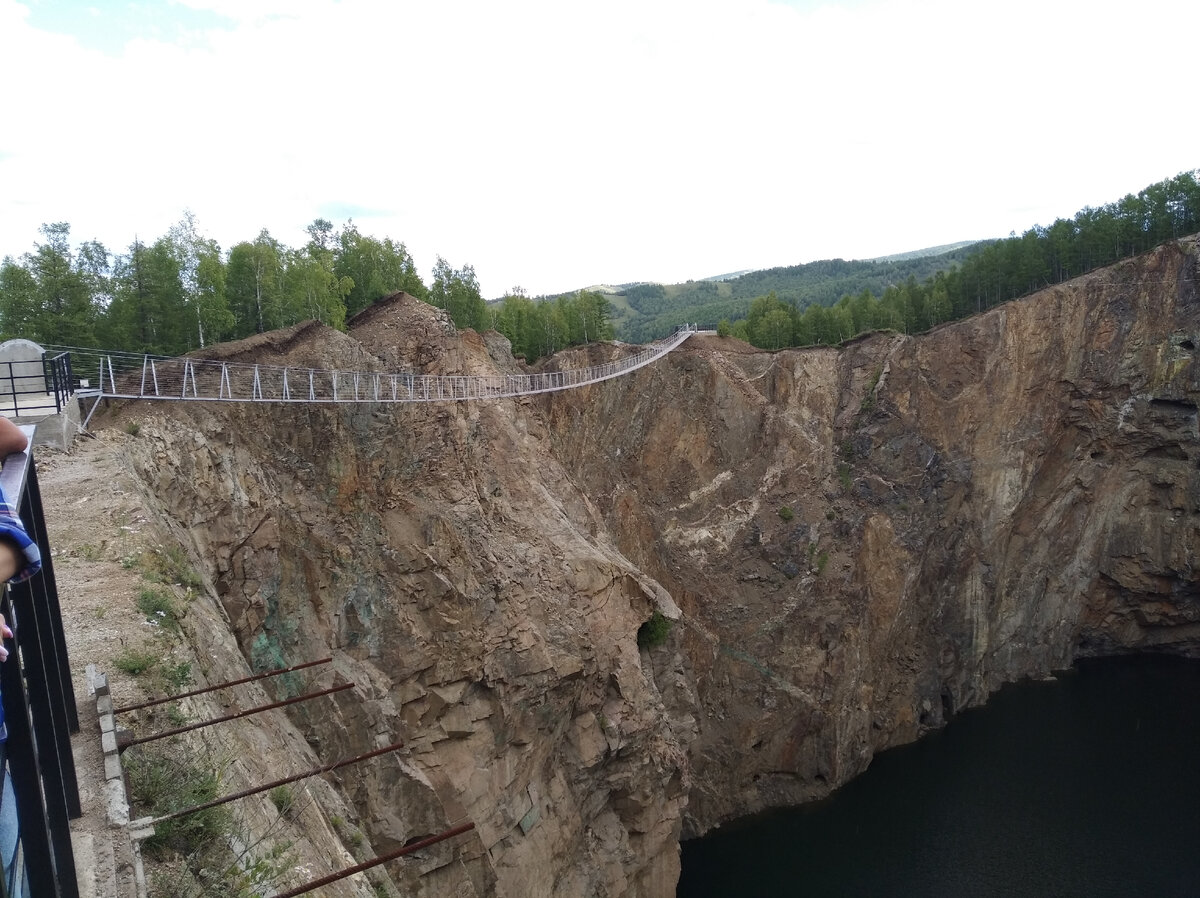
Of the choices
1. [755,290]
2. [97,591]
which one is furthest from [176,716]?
[755,290]

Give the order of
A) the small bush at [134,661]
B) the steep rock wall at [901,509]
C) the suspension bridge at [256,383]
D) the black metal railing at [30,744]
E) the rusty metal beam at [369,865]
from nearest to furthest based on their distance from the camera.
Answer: the black metal railing at [30,744], the rusty metal beam at [369,865], the small bush at [134,661], the suspension bridge at [256,383], the steep rock wall at [901,509]

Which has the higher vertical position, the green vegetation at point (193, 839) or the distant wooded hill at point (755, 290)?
the distant wooded hill at point (755, 290)

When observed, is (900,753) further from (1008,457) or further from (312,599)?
(312,599)

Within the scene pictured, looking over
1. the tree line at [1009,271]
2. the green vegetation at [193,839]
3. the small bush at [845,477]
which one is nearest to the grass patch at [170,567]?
the green vegetation at [193,839]

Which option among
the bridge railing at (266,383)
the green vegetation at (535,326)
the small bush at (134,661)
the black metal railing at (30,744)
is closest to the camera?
the black metal railing at (30,744)

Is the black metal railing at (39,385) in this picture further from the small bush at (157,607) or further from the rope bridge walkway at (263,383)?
the small bush at (157,607)

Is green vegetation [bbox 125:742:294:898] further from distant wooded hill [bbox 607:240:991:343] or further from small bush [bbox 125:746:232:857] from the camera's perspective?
distant wooded hill [bbox 607:240:991:343]

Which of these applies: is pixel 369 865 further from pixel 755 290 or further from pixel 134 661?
pixel 755 290

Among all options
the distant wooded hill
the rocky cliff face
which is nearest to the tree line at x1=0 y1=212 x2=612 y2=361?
the rocky cliff face
